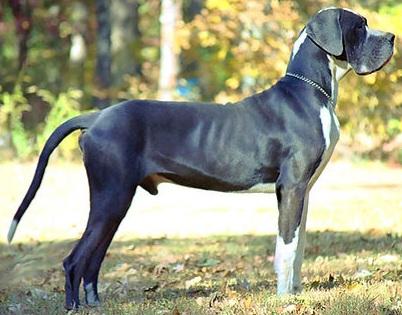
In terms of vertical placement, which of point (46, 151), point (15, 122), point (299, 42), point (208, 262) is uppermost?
point (299, 42)

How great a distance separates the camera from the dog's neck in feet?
23.5

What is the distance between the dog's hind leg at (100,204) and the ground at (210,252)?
270 millimetres

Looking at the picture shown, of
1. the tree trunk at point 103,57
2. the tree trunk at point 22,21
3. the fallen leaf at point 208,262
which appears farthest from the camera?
the tree trunk at point 22,21

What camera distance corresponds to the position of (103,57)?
25594mm

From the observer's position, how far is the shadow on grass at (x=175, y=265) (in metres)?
7.99

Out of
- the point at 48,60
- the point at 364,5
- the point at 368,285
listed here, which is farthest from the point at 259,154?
the point at 48,60

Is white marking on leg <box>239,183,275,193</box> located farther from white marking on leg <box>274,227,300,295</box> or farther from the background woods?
the background woods

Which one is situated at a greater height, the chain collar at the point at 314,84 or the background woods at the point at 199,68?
the chain collar at the point at 314,84

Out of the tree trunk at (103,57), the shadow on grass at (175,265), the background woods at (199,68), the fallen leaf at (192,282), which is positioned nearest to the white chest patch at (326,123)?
the shadow on grass at (175,265)

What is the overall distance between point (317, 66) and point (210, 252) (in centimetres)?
369

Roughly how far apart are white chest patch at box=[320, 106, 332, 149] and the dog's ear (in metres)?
0.39

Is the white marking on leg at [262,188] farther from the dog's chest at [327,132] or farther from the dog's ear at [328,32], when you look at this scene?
the dog's ear at [328,32]

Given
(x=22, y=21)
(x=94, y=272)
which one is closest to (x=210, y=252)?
(x=94, y=272)

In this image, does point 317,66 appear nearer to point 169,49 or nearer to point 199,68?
point 169,49
